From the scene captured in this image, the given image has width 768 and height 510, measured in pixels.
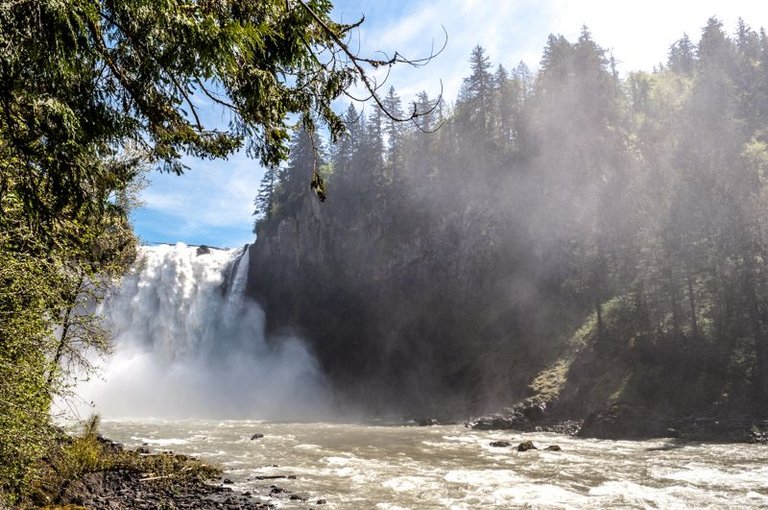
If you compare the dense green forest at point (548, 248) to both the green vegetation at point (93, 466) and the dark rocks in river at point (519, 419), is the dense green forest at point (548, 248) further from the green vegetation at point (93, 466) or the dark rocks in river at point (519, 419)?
the green vegetation at point (93, 466)

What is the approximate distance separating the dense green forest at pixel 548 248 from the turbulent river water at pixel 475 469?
8.27 m

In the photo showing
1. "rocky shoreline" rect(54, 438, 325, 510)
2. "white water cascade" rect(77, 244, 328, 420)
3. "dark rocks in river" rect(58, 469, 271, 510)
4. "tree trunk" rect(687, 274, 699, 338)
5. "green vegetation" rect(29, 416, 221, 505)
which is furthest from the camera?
"white water cascade" rect(77, 244, 328, 420)

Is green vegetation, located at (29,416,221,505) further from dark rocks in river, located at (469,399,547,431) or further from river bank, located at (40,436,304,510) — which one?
dark rocks in river, located at (469,399,547,431)

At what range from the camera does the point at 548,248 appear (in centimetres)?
4241

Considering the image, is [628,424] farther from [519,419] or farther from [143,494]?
[143,494]

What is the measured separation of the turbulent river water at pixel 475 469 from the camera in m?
12.5

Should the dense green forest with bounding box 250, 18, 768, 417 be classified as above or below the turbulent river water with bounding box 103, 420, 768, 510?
above

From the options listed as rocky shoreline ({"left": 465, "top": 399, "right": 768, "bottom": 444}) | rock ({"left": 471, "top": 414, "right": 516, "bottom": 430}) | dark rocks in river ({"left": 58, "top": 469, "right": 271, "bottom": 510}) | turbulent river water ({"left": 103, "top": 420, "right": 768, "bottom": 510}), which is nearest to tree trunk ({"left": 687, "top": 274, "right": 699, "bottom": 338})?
rocky shoreline ({"left": 465, "top": 399, "right": 768, "bottom": 444})

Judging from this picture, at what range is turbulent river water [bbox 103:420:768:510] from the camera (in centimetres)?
1252

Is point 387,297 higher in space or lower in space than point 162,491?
higher

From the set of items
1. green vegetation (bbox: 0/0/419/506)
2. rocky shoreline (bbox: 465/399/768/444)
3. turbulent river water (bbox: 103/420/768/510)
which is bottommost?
turbulent river water (bbox: 103/420/768/510)

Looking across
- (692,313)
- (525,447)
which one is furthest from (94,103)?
(692,313)

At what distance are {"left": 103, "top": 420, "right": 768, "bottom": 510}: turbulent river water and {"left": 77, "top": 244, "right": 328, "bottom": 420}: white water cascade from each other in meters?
17.7

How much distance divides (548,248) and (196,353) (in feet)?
117
